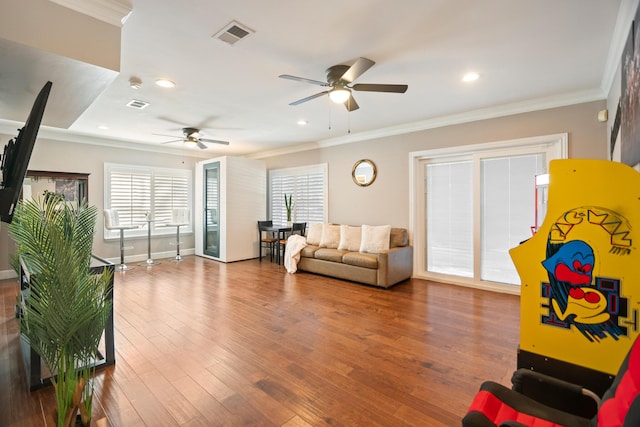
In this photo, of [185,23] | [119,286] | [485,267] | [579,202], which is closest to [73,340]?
[185,23]

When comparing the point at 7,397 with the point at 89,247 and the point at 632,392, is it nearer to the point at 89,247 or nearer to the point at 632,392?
the point at 89,247

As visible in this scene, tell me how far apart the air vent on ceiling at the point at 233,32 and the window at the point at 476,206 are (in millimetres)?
3594

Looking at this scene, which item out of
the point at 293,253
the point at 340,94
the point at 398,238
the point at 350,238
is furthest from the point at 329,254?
the point at 340,94

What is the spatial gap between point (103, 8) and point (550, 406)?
3.55 meters

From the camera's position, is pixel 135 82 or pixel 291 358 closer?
pixel 291 358

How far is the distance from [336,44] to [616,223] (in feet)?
7.60

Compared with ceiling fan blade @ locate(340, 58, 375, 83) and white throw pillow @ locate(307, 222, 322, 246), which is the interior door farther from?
ceiling fan blade @ locate(340, 58, 375, 83)

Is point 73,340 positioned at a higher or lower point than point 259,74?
lower

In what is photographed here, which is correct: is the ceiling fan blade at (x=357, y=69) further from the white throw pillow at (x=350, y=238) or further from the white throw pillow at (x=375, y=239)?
the white throw pillow at (x=350, y=238)

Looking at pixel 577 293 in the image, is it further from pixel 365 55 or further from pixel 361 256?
pixel 361 256

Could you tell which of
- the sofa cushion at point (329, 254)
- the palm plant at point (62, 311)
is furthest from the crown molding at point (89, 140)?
the palm plant at point (62, 311)

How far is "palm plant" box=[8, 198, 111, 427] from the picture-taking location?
147 cm

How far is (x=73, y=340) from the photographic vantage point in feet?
5.02

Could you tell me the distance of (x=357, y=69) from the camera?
2699 mm
